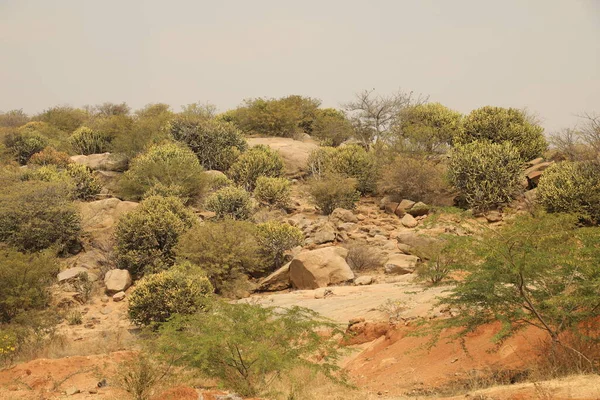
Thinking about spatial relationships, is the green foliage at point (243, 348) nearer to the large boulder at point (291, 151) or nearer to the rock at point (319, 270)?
the rock at point (319, 270)

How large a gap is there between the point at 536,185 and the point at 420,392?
16.2 meters

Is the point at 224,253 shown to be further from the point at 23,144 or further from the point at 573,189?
the point at 23,144

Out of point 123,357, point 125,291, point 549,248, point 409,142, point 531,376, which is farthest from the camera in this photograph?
point 409,142

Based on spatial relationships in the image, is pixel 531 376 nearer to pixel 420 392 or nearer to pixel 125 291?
pixel 420 392

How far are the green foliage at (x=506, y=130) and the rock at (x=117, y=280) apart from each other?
16024 millimetres

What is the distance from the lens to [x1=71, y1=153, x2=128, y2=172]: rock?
29562mm

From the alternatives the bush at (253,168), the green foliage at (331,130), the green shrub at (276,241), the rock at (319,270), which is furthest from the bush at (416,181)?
the green foliage at (331,130)

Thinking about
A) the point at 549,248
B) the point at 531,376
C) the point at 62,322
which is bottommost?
the point at 62,322

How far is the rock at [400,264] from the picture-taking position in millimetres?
16844

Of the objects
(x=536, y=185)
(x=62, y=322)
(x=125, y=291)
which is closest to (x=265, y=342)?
(x=62, y=322)

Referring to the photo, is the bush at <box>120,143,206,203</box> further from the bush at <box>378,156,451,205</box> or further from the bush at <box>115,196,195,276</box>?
the bush at <box>378,156,451,205</box>

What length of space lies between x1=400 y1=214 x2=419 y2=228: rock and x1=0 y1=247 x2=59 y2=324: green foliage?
1248cm

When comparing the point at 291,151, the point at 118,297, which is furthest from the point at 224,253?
the point at 291,151

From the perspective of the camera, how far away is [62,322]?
16.0m
